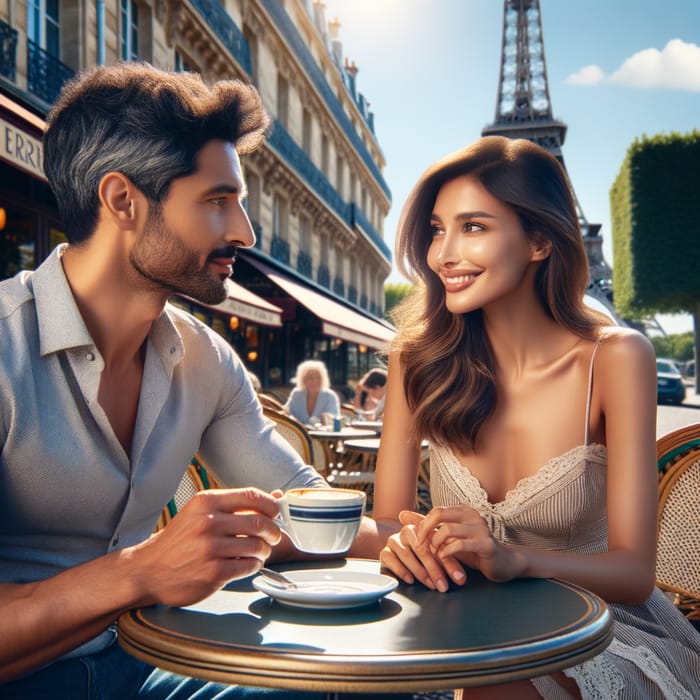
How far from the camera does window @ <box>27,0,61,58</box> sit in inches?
337

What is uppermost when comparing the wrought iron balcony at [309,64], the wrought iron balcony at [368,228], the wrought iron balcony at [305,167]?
the wrought iron balcony at [309,64]

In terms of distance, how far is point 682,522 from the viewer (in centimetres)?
238

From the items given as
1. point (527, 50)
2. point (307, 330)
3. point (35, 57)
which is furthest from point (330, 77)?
point (527, 50)

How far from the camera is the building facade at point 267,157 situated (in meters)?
7.97

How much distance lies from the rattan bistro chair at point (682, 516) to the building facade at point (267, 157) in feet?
14.8

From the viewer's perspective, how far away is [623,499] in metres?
1.87

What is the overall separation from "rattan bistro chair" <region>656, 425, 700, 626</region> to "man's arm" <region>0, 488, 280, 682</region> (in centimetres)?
159

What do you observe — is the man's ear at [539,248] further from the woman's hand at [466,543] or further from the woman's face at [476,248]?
the woman's hand at [466,543]

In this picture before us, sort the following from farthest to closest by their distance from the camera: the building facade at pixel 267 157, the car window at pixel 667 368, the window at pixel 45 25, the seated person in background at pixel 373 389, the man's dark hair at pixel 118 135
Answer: the car window at pixel 667 368, the seated person in background at pixel 373 389, the window at pixel 45 25, the building facade at pixel 267 157, the man's dark hair at pixel 118 135

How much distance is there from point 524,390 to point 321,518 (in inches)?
44.2

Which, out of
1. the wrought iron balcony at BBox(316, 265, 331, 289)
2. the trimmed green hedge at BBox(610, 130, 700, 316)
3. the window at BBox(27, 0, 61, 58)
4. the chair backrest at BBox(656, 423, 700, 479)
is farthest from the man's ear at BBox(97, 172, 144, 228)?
the trimmed green hedge at BBox(610, 130, 700, 316)

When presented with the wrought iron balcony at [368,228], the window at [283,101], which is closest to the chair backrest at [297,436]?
the window at [283,101]

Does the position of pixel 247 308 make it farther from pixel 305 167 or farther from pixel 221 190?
pixel 305 167

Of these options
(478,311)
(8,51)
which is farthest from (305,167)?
(478,311)
